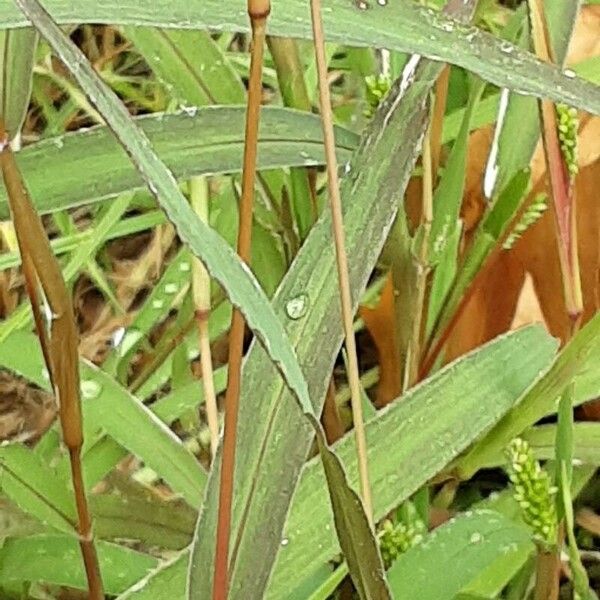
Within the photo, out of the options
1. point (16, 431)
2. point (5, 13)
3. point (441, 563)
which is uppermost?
point (5, 13)

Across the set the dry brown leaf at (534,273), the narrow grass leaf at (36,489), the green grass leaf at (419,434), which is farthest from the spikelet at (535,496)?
the dry brown leaf at (534,273)

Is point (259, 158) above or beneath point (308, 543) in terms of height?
above

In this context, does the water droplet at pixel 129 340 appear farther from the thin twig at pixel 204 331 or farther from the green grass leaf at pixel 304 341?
the green grass leaf at pixel 304 341

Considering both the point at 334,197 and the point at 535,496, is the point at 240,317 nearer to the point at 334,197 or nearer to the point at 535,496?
the point at 334,197

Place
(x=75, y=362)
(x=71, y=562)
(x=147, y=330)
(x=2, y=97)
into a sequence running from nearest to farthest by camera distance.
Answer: (x=75, y=362) → (x=2, y=97) → (x=71, y=562) → (x=147, y=330)

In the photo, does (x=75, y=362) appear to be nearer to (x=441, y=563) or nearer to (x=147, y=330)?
A: (x=441, y=563)

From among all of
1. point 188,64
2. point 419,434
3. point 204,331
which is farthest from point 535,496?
point 188,64

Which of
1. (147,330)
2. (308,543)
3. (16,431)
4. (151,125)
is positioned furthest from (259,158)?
(16,431)
